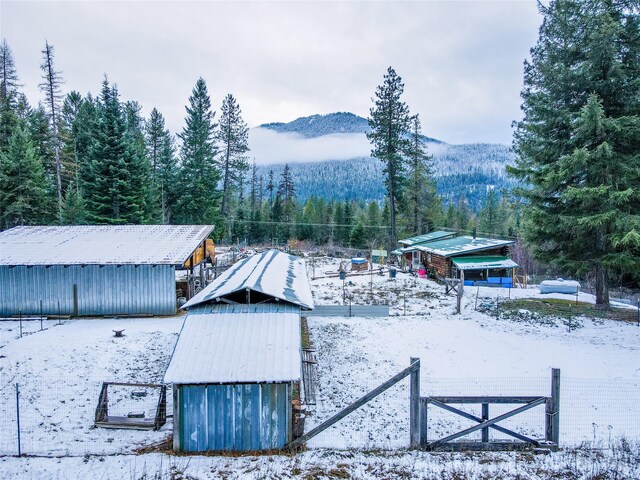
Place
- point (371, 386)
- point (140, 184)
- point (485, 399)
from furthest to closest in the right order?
1. point (140, 184)
2. point (371, 386)
3. point (485, 399)

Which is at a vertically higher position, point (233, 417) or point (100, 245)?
point (100, 245)

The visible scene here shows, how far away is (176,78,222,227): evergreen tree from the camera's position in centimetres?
4222

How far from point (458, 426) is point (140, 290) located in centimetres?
1540

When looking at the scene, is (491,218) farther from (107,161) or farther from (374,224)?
(107,161)

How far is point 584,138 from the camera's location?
18.3 metres

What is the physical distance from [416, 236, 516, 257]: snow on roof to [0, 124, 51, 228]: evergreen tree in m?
31.4

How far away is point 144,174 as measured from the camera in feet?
117

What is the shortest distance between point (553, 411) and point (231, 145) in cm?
4689

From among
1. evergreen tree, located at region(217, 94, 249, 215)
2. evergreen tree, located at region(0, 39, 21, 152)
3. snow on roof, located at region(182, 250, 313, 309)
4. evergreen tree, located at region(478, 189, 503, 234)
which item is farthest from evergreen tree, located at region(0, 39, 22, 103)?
evergreen tree, located at region(478, 189, 503, 234)

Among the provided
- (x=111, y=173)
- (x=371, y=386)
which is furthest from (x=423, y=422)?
(x=111, y=173)

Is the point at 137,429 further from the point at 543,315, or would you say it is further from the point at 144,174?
the point at 144,174

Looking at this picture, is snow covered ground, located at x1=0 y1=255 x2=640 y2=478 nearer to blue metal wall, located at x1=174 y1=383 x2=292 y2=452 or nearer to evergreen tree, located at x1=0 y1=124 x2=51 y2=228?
blue metal wall, located at x1=174 y1=383 x2=292 y2=452

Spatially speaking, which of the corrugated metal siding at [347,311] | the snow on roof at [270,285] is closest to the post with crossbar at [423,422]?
the snow on roof at [270,285]

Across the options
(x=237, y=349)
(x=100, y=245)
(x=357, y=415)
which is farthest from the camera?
(x=100, y=245)
